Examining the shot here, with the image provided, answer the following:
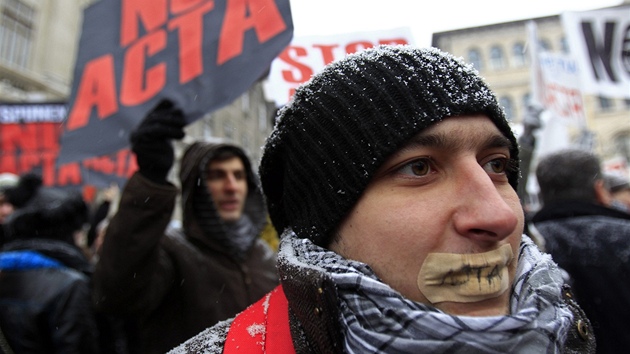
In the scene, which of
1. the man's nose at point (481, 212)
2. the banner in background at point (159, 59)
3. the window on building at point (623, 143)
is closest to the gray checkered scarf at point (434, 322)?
the man's nose at point (481, 212)

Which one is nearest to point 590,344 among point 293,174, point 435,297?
point 435,297

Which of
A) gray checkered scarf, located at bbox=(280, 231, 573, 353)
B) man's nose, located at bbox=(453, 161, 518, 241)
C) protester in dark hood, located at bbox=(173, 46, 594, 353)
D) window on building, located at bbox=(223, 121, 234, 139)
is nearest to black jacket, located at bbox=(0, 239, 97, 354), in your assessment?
protester in dark hood, located at bbox=(173, 46, 594, 353)

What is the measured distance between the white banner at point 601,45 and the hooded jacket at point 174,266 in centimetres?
365

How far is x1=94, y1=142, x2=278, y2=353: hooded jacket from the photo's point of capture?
1.96 metres

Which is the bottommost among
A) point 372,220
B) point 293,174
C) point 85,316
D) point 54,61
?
point 85,316

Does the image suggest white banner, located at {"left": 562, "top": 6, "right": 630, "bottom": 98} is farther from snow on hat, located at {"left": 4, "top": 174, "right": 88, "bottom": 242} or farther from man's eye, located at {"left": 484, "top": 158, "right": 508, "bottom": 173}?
snow on hat, located at {"left": 4, "top": 174, "right": 88, "bottom": 242}

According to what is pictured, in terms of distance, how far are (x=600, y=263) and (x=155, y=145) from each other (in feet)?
7.40

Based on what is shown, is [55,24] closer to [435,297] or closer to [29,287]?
[29,287]

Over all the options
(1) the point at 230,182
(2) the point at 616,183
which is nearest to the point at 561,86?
(2) the point at 616,183

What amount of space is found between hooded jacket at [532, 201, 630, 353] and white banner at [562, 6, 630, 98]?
228cm

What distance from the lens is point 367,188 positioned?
1198 mm

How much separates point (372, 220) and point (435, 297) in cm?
23

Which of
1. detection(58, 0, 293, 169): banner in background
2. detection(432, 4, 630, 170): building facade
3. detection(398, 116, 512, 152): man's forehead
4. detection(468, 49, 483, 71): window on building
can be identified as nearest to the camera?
detection(398, 116, 512, 152): man's forehead

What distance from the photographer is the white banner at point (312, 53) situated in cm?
264
